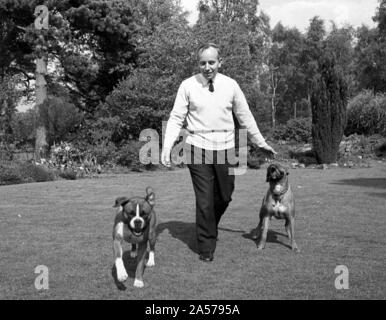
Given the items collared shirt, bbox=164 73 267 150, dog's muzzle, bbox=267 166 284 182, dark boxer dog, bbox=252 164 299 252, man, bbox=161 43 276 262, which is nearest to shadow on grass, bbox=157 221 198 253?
man, bbox=161 43 276 262

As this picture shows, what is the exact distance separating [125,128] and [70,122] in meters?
4.01

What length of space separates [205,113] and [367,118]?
2532 cm

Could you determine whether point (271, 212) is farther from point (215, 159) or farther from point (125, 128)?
point (125, 128)

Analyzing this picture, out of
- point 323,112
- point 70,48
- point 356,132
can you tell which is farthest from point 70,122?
point 356,132

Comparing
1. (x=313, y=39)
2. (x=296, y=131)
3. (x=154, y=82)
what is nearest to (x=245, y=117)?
(x=154, y=82)

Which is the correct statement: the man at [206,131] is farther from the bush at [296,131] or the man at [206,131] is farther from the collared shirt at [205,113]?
the bush at [296,131]

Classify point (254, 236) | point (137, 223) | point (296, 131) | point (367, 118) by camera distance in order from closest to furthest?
point (137, 223)
point (254, 236)
point (367, 118)
point (296, 131)

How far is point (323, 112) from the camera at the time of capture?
22703 millimetres

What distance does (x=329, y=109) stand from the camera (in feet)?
74.3

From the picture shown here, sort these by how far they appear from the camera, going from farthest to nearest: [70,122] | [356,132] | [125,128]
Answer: [356,132]
[70,122]
[125,128]

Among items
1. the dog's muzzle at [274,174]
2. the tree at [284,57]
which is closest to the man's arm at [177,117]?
the dog's muzzle at [274,174]

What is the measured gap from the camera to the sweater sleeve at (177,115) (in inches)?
235

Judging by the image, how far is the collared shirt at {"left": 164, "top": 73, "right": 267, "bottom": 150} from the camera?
5.92 m

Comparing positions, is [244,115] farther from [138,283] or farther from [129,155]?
[129,155]
